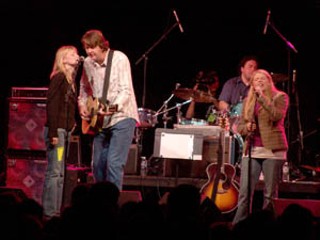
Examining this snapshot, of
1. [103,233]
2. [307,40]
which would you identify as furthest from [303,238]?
[307,40]

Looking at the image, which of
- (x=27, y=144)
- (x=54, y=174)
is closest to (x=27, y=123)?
(x=27, y=144)

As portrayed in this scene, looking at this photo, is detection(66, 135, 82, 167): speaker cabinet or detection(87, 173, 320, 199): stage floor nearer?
detection(87, 173, 320, 199): stage floor

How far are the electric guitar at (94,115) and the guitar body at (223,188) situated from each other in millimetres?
2780

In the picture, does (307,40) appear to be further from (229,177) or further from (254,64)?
(229,177)

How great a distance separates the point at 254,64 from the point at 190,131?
1933 mm

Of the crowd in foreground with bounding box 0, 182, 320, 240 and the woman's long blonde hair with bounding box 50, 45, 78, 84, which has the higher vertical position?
the woman's long blonde hair with bounding box 50, 45, 78, 84

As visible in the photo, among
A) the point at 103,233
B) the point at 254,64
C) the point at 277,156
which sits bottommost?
the point at 103,233

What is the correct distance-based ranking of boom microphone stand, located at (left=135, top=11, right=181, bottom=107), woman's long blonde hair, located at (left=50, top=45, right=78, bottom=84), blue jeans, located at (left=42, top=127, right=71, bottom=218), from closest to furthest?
blue jeans, located at (left=42, top=127, right=71, bottom=218), woman's long blonde hair, located at (left=50, top=45, right=78, bottom=84), boom microphone stand, located at (left=135, top=11, right=181, bottom=107)

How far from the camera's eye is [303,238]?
169 inches

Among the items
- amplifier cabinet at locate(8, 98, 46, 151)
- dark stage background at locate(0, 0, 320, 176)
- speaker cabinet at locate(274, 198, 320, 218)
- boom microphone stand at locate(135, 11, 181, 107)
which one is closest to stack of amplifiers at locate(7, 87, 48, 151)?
amplifier cabinet at locate(8, 98, 46, 151)

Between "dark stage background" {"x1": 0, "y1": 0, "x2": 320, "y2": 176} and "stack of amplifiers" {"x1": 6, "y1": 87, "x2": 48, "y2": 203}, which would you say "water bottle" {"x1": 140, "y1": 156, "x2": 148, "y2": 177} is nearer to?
"stack of amplifiers" {"x1": 6, "y1": 87, "x2": 48, "y2": 203}

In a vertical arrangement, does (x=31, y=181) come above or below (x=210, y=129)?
below

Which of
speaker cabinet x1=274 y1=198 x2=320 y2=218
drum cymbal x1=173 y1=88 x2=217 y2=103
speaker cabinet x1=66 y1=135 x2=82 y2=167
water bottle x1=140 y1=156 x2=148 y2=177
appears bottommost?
speaker cabinet x1=274 y1=198 x2=320 y2=218

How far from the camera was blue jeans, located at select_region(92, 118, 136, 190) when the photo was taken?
7734 millimetres
